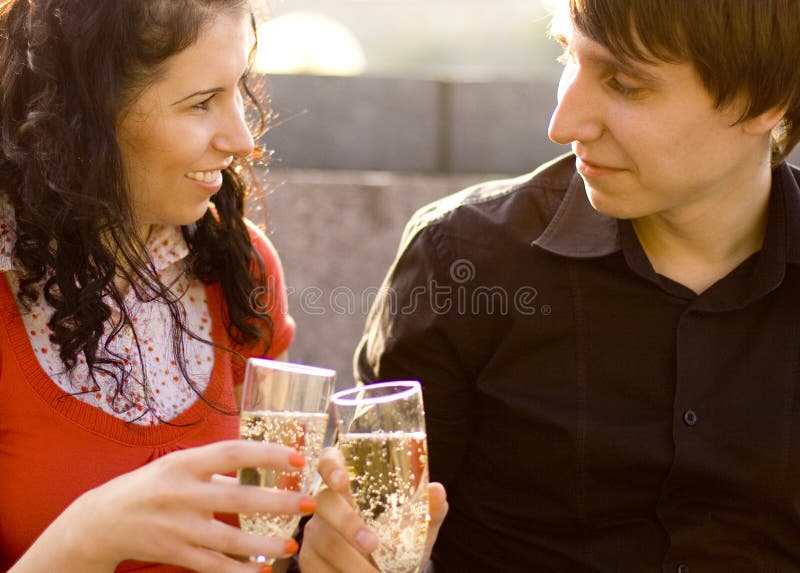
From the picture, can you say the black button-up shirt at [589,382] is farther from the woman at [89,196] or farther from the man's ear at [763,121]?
the woman at [89,196]

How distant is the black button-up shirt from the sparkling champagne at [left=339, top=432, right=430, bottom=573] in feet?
2.33

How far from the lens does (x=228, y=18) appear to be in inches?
83.4

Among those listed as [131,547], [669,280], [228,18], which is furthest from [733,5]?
[131,547]

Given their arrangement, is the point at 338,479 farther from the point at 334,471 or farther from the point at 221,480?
the point at 221,480

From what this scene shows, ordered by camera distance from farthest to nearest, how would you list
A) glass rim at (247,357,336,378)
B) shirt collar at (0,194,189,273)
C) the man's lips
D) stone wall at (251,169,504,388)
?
1. stone wall at (251,169,504,388)
2. shirt collar at (0,194,189,273)
3. the man's lips
4. glass rim at (247,357,336,378)

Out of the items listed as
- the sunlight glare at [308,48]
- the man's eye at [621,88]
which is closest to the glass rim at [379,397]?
the man's eye at [621,88]

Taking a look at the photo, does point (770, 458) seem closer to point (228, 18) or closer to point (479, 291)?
point (479, 291)

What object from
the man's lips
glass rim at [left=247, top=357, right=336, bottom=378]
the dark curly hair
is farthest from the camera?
the man's lips

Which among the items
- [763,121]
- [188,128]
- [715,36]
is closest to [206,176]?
[188,128]

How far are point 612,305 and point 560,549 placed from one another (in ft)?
1.81

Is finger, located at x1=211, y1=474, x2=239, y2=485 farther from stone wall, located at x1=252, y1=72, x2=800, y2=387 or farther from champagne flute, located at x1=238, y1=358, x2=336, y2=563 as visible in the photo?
stone wall, located at x1=252, y1=72, x2=800, y2=387

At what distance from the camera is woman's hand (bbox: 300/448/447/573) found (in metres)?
1.67

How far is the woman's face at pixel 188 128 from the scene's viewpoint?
2.06 metres

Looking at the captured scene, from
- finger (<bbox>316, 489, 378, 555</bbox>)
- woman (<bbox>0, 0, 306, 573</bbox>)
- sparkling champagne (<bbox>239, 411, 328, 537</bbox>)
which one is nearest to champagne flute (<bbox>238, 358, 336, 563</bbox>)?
sparkling champagne (<bbox>239, 411, 328, 537</bbox>)
